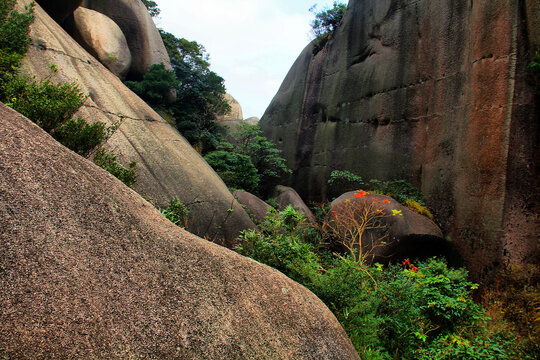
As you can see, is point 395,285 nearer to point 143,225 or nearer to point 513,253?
point 513,253

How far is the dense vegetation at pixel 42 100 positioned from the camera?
17.5 feet

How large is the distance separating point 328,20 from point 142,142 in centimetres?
1195

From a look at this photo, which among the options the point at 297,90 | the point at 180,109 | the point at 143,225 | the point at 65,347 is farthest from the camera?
the point at 297,90

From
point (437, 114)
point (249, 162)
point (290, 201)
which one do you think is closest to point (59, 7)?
point (249, 162)

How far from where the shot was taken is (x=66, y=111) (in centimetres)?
577

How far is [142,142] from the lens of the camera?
855 cm

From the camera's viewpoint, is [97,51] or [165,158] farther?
[97,51]

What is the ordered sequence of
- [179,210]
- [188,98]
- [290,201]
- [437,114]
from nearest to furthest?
[179,210]
[437,114]
[290,201]
[188,98]

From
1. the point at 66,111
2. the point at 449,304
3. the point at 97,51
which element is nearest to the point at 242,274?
the point at 449,304

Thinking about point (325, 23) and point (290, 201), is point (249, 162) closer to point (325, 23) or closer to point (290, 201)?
point (290, 201)

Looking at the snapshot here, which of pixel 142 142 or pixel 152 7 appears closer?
pixel 142 142

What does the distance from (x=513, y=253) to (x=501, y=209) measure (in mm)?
936

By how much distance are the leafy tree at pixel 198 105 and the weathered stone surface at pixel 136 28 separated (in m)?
1.21

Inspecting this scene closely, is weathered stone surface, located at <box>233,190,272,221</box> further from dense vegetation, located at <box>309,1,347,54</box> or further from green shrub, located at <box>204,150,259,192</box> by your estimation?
dense vegetation, located at <box>309,1,347,54</box>
